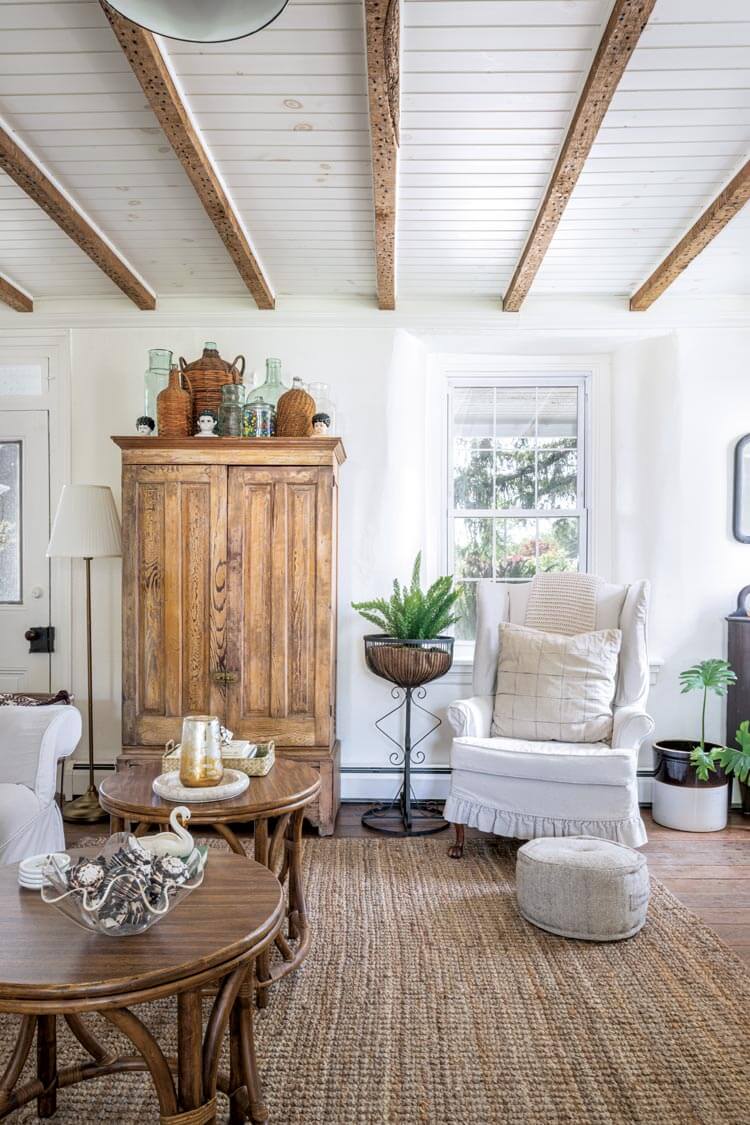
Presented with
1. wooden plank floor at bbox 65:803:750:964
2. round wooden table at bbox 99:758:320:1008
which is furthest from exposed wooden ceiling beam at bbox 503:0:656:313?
wooden plank floor at bbox 65:803:750:964

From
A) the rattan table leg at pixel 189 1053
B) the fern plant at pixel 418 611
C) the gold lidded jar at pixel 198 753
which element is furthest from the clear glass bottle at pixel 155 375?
the rattan table leg at pixel 189 1053

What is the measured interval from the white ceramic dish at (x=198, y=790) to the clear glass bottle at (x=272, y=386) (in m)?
2.06

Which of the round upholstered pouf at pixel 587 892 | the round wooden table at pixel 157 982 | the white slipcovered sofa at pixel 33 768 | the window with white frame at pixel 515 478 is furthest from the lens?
the window with white frame at pixel 515 478

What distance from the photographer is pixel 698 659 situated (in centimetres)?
420

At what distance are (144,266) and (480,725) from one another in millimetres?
2604

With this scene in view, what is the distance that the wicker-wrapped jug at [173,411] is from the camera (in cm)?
368

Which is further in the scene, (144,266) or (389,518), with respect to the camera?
(389,518)

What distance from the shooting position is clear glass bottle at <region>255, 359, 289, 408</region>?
387 centimetres

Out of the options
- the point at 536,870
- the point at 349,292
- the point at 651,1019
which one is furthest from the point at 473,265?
the point at 651,1019

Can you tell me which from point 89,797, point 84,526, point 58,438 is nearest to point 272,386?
point 84,526

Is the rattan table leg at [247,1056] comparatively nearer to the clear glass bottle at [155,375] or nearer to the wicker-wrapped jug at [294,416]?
the wicker-wrapped jug at [294,416]

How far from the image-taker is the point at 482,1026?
210 cm

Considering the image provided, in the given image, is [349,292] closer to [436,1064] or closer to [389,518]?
[389,518]

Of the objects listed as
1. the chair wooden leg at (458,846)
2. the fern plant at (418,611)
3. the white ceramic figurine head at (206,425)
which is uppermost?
the white ceramic figurine head at (206,425)
